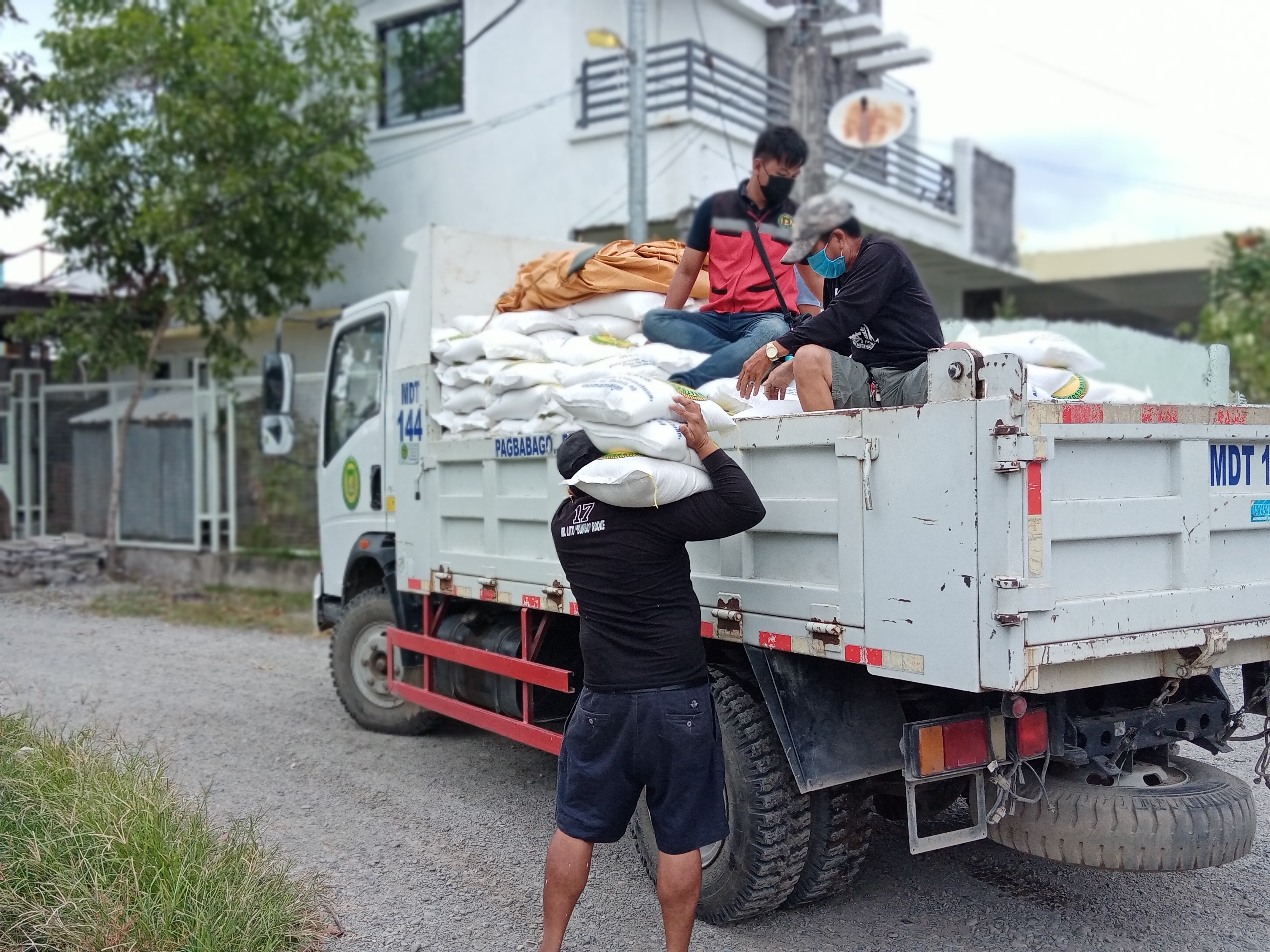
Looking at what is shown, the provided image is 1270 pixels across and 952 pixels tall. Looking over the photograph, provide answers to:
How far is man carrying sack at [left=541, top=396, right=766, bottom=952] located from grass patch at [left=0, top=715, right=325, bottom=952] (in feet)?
3.10

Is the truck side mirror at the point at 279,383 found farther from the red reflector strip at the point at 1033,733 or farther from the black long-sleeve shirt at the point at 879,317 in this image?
the red reflector strip at the point at 1033,733

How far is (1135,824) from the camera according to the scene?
11.8 feet

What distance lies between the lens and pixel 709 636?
422cm

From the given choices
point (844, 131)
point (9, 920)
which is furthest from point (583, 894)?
point (844, 131)

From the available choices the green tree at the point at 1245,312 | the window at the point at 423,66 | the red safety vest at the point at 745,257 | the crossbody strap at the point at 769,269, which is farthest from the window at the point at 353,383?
the green tree at the point at 1245,312

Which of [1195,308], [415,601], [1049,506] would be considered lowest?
[415,601]

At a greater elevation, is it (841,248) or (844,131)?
(844,131)

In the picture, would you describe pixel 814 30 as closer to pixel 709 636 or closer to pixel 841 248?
pixel 841 248

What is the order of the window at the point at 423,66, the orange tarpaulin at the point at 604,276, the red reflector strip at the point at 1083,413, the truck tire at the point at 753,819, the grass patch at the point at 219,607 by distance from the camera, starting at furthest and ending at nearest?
the window at the point at 423,66 < the grass patch at the point at 219,607 < the orange tarpaulin at the point at 604,276 < the truck tire at the point at 753,819 < the red reflector strip at the point at 1083,413

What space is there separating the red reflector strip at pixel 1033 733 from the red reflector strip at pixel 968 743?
4.1 inches

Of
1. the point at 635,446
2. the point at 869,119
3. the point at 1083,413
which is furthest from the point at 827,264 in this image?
the point at 869,119

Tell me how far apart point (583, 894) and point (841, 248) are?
8.63ft

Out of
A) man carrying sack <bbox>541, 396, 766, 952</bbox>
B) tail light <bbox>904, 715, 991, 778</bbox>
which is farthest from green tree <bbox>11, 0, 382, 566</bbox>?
tail light <bbox>904, 715, 991, 778</bbox>

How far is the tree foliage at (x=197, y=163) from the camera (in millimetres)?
12422
